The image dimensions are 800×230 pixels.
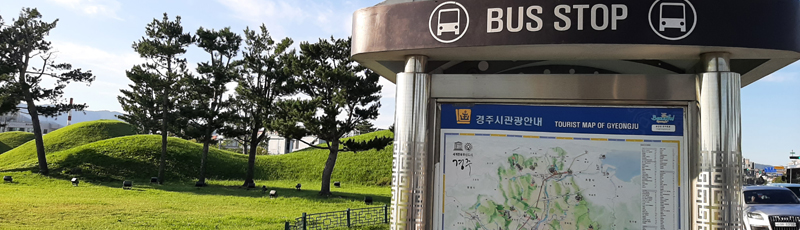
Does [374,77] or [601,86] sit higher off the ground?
[374,77]

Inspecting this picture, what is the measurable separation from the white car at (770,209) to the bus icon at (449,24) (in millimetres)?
8275

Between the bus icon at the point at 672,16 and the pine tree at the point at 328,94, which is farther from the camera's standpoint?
the pine tree at the point at 328,94

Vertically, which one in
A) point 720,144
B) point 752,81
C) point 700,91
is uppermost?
point 752,81

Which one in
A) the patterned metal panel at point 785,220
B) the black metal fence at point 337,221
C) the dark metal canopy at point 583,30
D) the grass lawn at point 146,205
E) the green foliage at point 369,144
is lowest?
the grass lawn at point 146,205

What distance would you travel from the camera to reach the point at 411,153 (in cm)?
375

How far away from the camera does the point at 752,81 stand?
187 inches

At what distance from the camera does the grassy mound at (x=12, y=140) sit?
48.0 metres

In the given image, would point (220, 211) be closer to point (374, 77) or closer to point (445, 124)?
point (374, 77)

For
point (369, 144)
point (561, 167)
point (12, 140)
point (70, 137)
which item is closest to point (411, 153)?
point (561, 167)

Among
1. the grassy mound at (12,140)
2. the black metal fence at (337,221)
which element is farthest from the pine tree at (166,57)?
the grassy mound at (12,140)

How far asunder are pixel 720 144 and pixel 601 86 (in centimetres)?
85

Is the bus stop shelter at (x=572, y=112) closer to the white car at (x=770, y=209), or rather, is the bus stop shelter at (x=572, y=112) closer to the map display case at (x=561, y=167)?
the map display case at (x=561, y=167)

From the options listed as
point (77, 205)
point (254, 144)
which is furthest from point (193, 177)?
point (77, 205)

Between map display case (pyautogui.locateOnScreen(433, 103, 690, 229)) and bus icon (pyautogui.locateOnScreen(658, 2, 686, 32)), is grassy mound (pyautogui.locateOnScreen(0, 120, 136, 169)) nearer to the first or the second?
map display case (pyautogui.locateOnScreen(433, 103, 690, 229))
